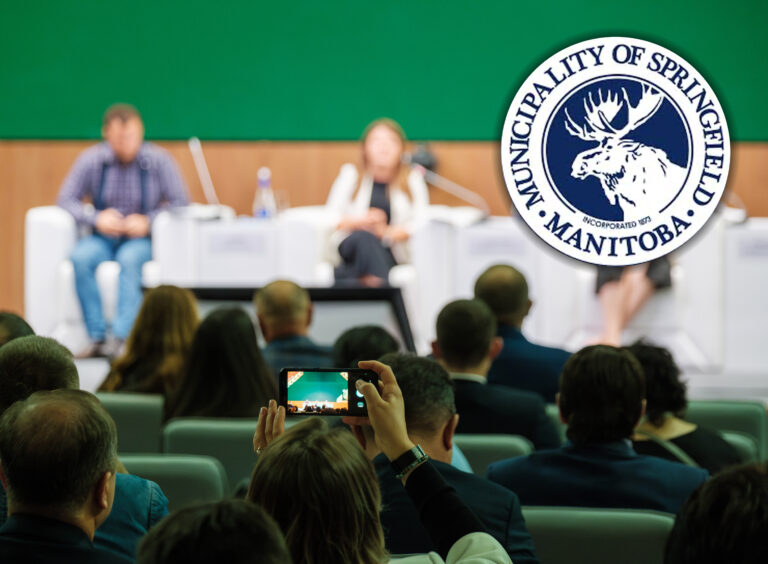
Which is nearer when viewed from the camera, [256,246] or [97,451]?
[97,451]

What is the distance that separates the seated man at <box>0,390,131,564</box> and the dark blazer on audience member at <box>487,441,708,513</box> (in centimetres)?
95

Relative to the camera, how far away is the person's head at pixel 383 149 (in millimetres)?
6242

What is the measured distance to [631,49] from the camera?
143cm

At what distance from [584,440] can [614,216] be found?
2.76 ft

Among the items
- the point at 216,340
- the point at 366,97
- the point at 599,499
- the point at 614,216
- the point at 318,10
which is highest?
the point at 318,10

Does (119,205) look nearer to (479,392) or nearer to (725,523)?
(479,392)

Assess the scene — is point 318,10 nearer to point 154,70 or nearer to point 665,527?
point 154,70

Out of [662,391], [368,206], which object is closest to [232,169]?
[368,206]

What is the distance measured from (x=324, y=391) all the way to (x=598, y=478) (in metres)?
0.98

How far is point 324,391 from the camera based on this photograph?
1.28 m

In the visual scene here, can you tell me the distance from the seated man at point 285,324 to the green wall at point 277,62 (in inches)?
169

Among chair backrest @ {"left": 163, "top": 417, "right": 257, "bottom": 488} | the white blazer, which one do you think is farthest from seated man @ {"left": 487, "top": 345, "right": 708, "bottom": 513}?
the white blazer

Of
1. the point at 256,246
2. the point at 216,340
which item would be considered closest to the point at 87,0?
the point at 256,246

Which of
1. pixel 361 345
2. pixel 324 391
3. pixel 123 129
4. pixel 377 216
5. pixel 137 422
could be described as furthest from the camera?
pixel 123 129
